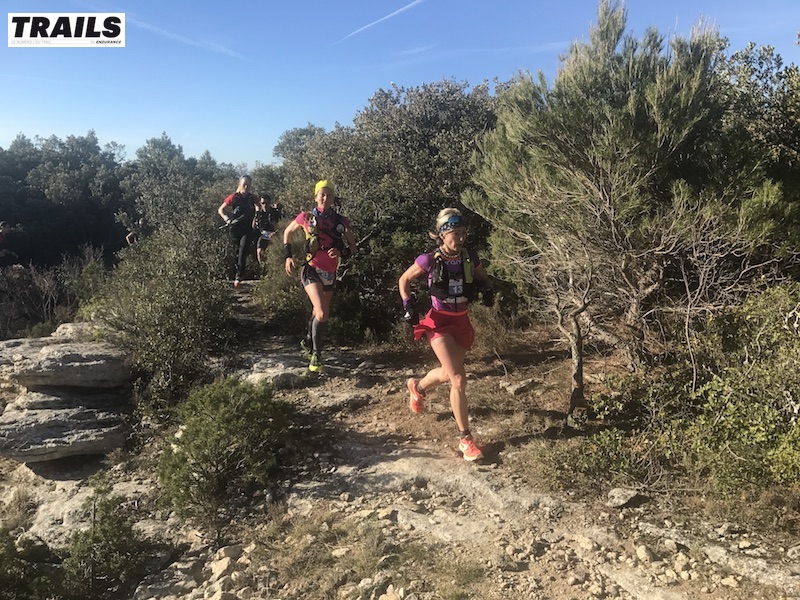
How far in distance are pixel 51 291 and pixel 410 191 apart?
11.7 meters

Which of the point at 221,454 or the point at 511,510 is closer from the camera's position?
the point at 511,510

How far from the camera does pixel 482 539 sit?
3910 mm

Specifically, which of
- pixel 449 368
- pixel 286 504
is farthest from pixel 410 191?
pixel 286 504

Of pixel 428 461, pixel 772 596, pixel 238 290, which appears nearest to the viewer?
pixel 772 596

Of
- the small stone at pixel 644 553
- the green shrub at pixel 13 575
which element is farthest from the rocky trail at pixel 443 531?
the green shrub at pixel 13 575

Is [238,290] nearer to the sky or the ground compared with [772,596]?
nearer to the sky

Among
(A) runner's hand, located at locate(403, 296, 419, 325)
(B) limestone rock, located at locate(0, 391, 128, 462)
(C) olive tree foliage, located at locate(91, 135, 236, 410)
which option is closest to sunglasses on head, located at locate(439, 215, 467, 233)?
(A) runner's hand, located at locate(403, 296, 419, 325)

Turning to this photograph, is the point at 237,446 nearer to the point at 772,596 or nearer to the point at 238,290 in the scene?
the point at 772,596

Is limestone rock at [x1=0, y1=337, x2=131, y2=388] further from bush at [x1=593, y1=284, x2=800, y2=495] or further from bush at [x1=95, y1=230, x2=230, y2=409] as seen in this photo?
bush at [x1=593, y1=284, x2=800, y2=495]

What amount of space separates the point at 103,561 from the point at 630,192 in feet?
19.3

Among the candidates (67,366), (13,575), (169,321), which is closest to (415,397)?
(13,575)

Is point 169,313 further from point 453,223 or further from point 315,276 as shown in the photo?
point 453,223

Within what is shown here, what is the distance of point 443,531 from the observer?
159 inches

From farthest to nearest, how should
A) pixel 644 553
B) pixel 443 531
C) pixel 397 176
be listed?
pixel 397 176 < pixel 443 531 < pixel 644 553
